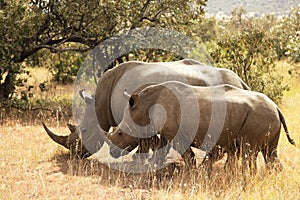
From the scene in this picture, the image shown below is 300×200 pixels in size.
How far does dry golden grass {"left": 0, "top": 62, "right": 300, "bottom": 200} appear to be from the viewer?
570 cm

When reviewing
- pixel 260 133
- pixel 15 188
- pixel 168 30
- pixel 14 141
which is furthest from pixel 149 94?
pixel 168 30

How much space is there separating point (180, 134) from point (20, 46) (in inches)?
272

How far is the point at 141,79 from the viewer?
8.00 m

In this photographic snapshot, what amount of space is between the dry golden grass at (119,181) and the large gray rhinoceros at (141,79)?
3.66 ft

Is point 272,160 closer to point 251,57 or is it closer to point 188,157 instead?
point 188,157

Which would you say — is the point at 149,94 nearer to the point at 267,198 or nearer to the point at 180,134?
the point at 180,134

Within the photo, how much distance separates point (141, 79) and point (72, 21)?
5.25 metres

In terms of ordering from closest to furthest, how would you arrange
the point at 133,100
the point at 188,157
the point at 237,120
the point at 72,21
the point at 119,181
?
1. the point at 237,120
2. the point at 119,181
3. the point at 188,157
4. the point at 133,100
5. the point at 72,21

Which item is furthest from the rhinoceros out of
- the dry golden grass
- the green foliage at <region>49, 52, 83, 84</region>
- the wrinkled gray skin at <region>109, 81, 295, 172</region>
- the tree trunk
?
the green foliage at <region>49, 52, 83, 84</region>

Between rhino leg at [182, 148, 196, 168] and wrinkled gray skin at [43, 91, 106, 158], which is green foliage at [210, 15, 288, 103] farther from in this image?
rhino leg at [182, 148, 196, 168]

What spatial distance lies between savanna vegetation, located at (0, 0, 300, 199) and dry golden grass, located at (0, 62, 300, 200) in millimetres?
14

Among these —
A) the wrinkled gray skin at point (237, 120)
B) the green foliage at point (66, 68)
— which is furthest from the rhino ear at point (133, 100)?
the green foliage at point (66, 68)

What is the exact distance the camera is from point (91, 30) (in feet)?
41.5

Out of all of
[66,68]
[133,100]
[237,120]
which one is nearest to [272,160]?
[237,120]
